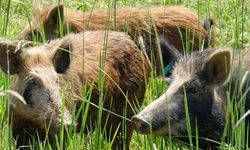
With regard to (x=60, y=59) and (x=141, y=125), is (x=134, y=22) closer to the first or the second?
(x=60, y=59)

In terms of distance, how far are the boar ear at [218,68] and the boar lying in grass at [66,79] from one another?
425mm

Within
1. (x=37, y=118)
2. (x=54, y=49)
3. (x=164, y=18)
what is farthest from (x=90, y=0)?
(x=37, y=118)

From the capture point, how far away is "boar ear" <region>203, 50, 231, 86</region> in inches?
198

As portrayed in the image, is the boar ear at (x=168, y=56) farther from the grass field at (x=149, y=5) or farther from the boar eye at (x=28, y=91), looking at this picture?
the boar eye at (x=28, y=91)

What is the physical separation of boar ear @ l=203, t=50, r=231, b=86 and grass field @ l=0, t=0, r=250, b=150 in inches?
4.4

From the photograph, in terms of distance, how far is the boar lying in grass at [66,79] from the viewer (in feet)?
16.6

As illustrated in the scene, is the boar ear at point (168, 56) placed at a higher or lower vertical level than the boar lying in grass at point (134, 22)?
higher

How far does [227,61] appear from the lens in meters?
5.07

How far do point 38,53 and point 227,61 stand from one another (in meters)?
1.38

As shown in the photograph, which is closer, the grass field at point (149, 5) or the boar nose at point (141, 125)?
the boar nose at point (141, 125)

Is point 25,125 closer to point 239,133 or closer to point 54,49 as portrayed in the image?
point 54,49

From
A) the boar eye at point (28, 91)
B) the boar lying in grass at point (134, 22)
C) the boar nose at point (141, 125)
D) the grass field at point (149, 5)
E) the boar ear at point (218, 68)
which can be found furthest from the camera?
the boar lying in grass at point (134, 22)

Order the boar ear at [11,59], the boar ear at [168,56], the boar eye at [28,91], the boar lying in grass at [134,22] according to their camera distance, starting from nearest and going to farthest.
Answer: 1. the boar eye at [28,91]
2. the boar ear at [11,59]
3. the boar ear at [168,56]
4. the boar lying in grass at [134,22]

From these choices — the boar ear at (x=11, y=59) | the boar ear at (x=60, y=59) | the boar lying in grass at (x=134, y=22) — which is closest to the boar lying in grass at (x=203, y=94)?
the boar ear at (x=60, y=59)
